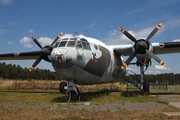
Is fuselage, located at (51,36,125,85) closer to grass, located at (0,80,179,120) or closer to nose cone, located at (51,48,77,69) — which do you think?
nose cone, located at (51,48,77,69)

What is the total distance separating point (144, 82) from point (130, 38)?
433 centimetres

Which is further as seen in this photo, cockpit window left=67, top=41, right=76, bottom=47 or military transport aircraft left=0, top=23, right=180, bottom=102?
cockpit window left=67, top=41, right=76, bottom=47

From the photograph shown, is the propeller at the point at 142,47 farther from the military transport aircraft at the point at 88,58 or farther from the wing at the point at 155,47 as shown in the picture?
the wing at the point at 155,47

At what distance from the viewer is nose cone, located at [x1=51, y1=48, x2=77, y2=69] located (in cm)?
1170

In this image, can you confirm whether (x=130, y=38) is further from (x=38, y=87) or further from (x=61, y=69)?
(x=38, y=87)

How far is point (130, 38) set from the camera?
17.9m

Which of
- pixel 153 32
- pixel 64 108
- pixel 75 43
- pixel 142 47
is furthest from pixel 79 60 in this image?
pixel 153 32

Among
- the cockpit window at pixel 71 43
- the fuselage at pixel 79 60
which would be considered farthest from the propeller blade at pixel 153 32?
the cockpit window at pixel 71 43

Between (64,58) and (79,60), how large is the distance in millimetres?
1061

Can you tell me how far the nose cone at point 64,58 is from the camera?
38.4 ft

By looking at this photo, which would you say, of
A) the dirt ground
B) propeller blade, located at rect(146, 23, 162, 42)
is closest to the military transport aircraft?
propeller blade, located at rect(146, 23, 162, 42)

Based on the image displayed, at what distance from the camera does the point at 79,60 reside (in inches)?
486

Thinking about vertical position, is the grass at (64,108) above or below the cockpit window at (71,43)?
below

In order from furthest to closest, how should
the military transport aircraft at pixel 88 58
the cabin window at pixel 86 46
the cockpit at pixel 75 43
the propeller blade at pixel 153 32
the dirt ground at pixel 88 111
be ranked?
1. the propeller blade at pixel 153 32
2. the cabin window at pixel 86 46
3. the cockpit at pixel 75 43
4. the military transport aircraft at pixel 88 58
5. the dirt ground at pixel 88 111
